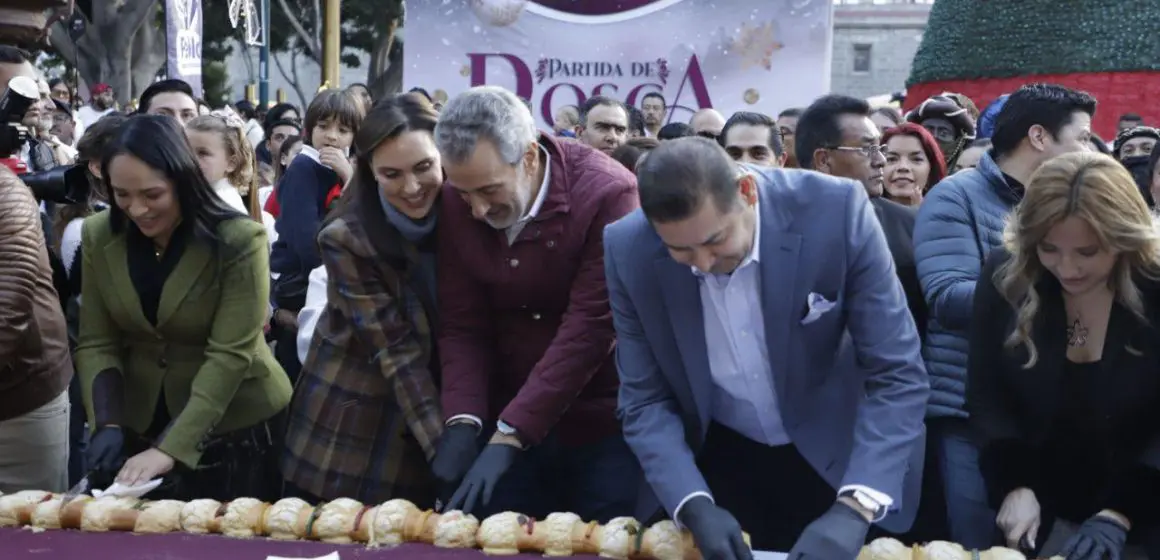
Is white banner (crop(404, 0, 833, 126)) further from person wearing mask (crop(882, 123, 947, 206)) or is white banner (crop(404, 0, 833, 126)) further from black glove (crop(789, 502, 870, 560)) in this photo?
black glove (crop(789, 502, 870, 560))

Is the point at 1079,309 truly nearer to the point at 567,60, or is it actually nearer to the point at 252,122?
the point at 567,60

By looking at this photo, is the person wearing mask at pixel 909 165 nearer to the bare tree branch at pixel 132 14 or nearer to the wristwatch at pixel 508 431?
the wristwatch at pixel 508 431

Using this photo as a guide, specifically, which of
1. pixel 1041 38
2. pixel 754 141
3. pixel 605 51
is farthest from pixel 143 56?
pixel 754 141

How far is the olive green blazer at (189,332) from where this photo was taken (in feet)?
9.08

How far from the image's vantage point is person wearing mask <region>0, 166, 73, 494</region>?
2.68 m

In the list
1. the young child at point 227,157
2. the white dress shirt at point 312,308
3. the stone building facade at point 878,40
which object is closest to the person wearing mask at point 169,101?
the young child at point 227,157

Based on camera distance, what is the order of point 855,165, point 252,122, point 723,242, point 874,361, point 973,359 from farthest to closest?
point 252,122, point 855,165, point 973,359, point 874,361, point 723,242

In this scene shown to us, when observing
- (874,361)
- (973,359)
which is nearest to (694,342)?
(874,361)

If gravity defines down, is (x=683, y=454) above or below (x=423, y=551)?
above

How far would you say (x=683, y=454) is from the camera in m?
2.20

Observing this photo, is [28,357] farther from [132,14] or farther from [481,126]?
[132,14]

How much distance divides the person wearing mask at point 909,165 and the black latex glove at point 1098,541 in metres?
1.69

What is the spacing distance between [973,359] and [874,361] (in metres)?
0.36

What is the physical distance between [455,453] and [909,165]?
1.94 meters
